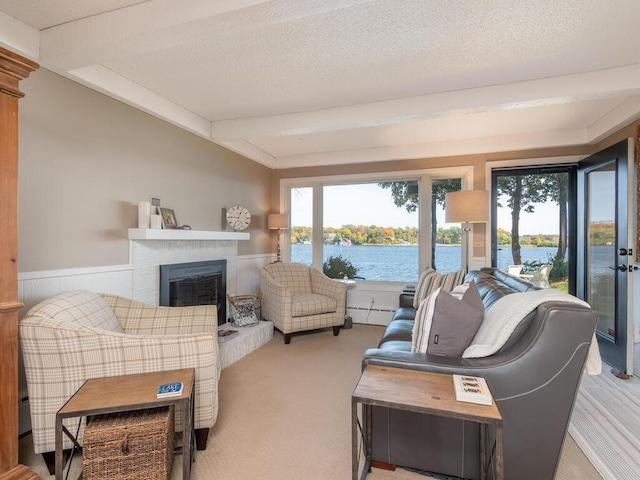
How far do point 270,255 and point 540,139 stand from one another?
12.4ft

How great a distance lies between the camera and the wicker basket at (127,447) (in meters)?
1.34

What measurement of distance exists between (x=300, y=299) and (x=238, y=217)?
1306 mm

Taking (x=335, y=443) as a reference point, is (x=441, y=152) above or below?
above

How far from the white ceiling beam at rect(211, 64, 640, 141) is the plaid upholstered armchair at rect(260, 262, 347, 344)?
1719 millimetres

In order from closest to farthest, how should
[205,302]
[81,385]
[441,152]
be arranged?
[81,385], [205,302], [441,152]

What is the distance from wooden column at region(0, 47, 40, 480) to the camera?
144cm

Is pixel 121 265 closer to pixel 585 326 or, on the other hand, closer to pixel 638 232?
pixel 585 326

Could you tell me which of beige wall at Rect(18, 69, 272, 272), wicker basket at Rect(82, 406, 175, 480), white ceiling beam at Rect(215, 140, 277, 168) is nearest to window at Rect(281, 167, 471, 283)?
white ceiling beam at Rect(215, 140, 277, 168)

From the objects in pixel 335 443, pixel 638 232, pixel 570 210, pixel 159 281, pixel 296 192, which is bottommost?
pixel 335 443

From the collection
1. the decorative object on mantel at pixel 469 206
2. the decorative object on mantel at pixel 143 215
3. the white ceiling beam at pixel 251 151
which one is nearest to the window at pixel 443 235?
the decorative object on mantel at pixel 469 206

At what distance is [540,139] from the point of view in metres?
3.76

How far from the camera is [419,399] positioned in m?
1.20

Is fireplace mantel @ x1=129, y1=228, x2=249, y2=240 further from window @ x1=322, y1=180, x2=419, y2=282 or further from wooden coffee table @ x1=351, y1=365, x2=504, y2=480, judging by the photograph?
wooden coffee table @ x1=351, y1=365, x2=504, y2=480

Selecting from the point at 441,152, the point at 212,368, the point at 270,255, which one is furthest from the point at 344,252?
the point at 212,368
